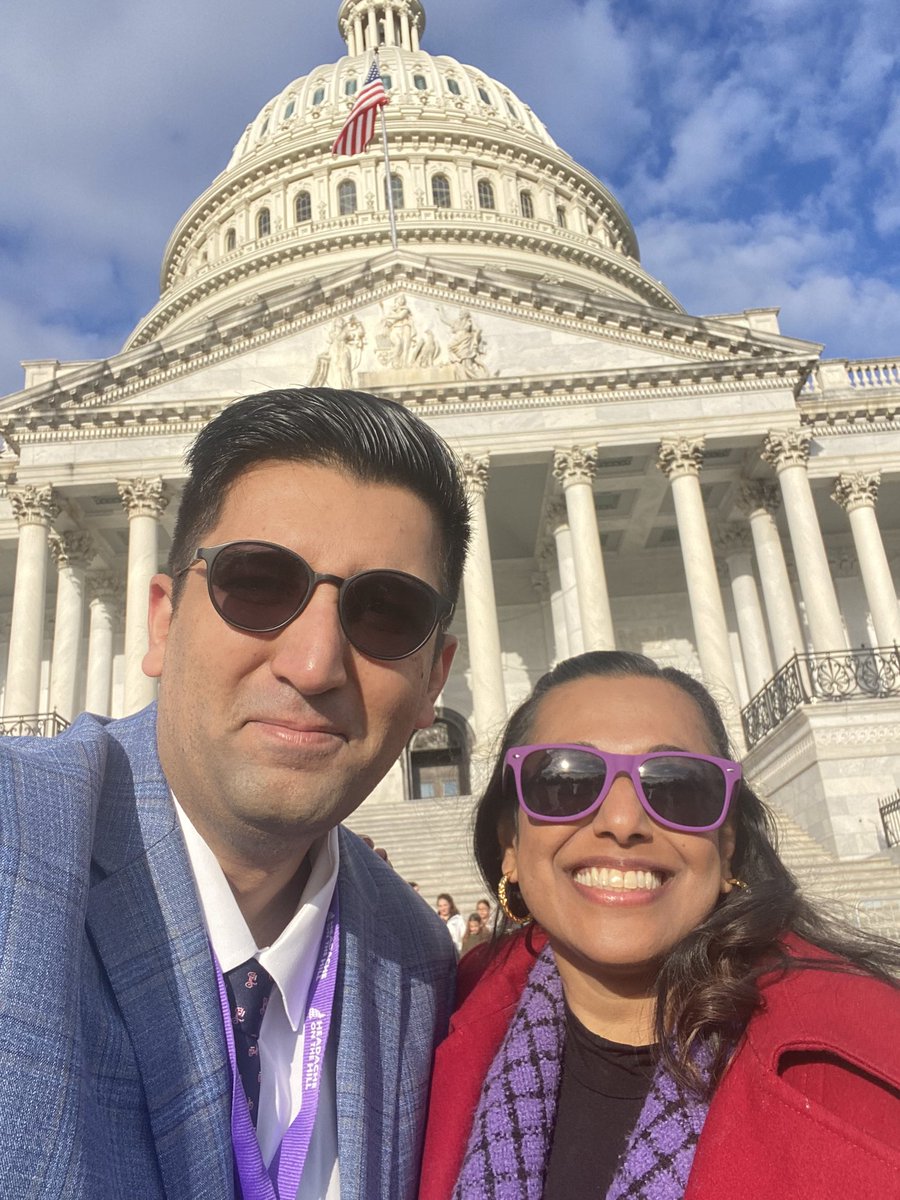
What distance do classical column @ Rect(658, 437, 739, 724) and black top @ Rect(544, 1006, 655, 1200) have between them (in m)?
21.9

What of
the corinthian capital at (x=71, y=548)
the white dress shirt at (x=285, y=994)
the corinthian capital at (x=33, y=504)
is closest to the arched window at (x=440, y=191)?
the corinthian capital at (x=71, y=548)

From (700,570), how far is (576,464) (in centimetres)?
485

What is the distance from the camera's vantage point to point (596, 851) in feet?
8.89

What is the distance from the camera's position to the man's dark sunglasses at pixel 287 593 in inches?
91.4

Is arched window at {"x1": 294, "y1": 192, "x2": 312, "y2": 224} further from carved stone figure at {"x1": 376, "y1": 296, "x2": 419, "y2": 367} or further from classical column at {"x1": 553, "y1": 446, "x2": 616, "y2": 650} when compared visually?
classical column at {"x1": 553, "y1": 446, "x2": 616, "y2": 650}

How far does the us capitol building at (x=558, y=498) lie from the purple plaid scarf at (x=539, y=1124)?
57.0 feet

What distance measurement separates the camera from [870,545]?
29641 mm

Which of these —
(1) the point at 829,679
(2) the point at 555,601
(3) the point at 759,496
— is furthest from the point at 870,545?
(2) the point at 555,601

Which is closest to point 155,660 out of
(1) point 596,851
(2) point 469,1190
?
(1) point 596,851

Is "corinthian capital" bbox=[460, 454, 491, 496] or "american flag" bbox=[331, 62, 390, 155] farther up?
"american flag" bbox=[331, 62, 390, 155]

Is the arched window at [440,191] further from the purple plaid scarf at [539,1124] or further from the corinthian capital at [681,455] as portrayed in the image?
the purple plaid scarf at [539,1124]

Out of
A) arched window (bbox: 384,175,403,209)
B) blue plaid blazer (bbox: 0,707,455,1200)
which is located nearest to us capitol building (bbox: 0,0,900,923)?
blue plaid blazer (bbox: 0,707,455,1200)

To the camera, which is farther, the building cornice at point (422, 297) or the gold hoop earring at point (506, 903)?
the building cornice at point (422, 297)

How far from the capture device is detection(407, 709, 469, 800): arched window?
110ft
